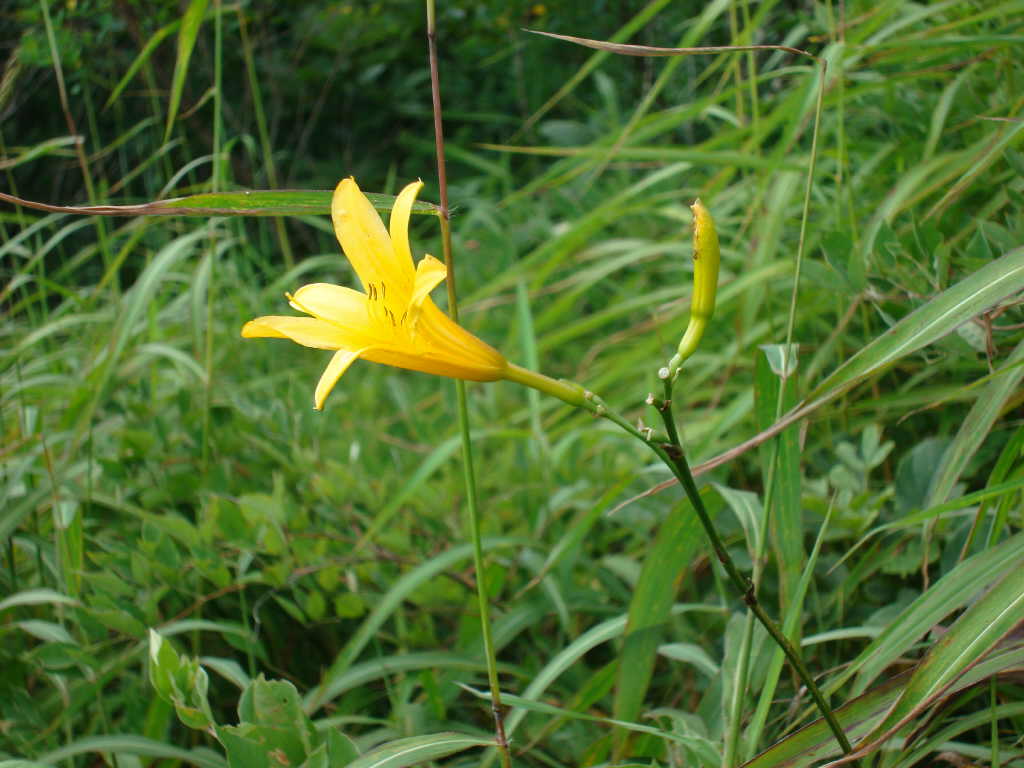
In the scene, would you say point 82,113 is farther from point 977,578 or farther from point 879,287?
point 977,578

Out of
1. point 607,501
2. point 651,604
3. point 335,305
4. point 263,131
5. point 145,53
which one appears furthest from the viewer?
point 263,131

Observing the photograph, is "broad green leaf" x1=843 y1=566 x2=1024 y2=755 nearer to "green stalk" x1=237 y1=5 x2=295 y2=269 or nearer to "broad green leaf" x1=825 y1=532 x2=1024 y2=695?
"broad green leaf" x1=825 y1=532 x2=1024 y2=695

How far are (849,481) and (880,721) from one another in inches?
20.6

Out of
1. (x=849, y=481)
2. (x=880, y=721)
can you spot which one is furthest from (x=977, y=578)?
(x=849, y=481)

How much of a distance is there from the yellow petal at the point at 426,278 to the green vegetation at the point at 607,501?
0.53 ft

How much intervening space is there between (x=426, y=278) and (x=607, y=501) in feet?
2.13

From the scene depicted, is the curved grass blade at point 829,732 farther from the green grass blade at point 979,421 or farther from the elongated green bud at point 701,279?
the elongated green bud at point 701,279

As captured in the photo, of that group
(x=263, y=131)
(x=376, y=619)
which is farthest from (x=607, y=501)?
(x=263, y=131)

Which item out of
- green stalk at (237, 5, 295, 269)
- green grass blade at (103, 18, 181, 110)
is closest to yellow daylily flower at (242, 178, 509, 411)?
green grass blade at (103, 18, 181, 110)

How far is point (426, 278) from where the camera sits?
61cm

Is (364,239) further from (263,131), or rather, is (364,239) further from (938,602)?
(263,131)

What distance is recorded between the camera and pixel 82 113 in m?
4.04

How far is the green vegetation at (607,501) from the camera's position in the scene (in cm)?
87

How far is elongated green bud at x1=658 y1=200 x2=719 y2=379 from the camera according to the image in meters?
0.62
